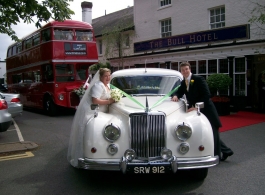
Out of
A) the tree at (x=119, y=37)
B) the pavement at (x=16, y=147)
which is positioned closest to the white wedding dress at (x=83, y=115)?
the pavement at (x=16, y=147)

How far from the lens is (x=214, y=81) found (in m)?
13.7

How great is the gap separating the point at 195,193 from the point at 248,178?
1195mm

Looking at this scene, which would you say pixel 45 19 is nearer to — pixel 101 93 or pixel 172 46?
pixel 101 93

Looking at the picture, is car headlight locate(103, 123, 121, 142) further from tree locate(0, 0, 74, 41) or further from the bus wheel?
the bus wheel

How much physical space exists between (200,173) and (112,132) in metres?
1.62

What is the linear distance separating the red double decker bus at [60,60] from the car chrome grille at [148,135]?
1037 cm

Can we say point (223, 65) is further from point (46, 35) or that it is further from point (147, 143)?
point (147, 143)

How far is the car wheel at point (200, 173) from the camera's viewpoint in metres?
4.94

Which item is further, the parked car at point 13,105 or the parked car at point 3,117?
the parked car at point 13,105

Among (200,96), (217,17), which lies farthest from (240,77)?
(200,96)

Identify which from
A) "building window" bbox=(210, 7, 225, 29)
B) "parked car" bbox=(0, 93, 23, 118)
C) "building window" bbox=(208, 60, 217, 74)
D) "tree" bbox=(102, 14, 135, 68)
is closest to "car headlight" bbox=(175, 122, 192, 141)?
"parked car" bbox=(0, 93, 23, 118)

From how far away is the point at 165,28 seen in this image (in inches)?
809

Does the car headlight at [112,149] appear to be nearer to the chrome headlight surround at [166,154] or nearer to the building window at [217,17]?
the chrome headlight surround at [166,154]

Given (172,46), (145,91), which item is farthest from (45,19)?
(172,46)
